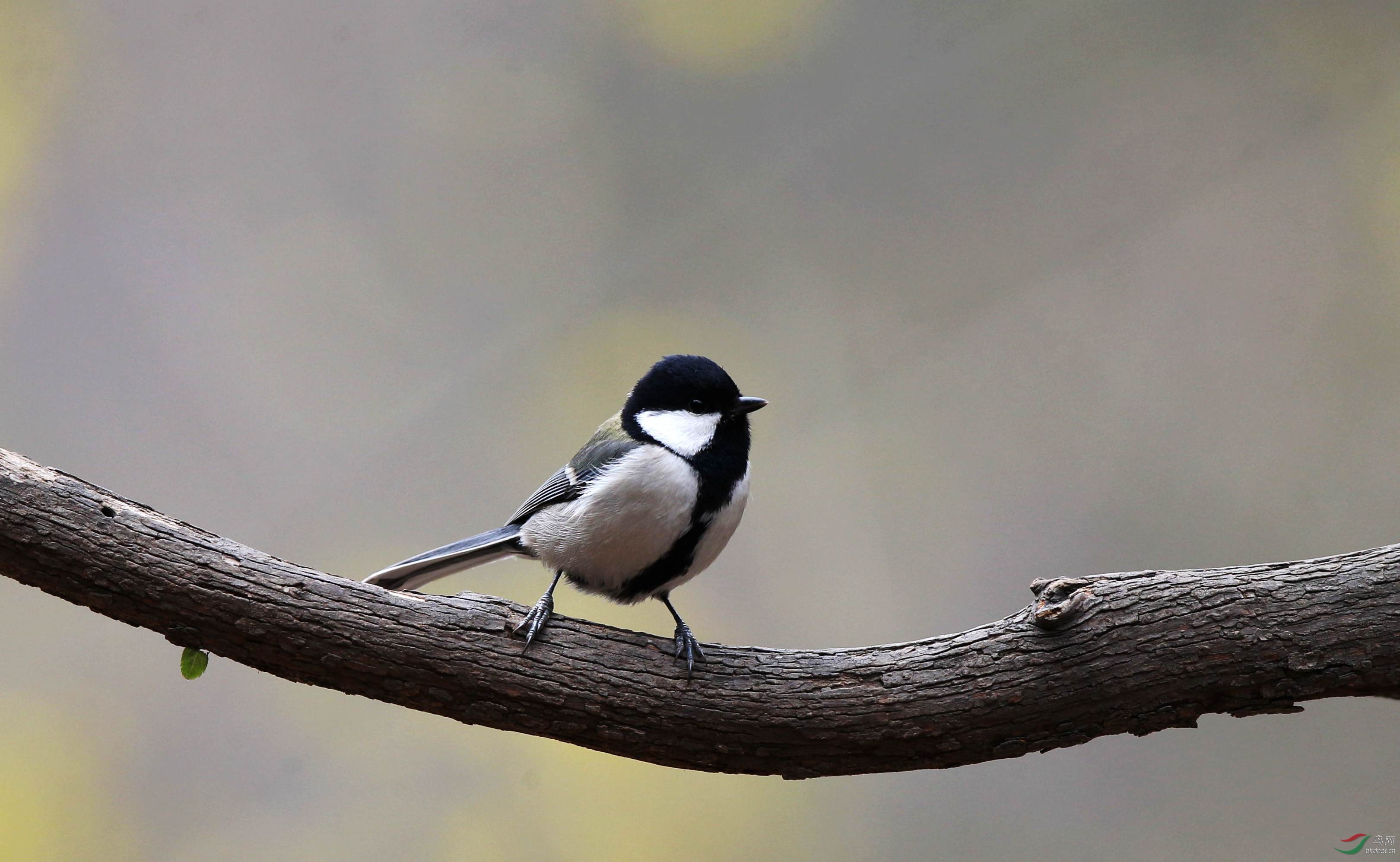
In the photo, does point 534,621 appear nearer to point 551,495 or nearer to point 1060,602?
point 551,495

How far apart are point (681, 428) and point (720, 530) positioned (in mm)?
224

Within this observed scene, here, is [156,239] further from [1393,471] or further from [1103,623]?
[1393,471]

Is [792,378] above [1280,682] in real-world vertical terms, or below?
above

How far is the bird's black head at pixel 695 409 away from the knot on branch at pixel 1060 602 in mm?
638

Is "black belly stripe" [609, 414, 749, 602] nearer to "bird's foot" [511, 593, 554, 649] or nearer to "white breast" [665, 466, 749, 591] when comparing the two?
"white breast" [665, 466, 749, 591]

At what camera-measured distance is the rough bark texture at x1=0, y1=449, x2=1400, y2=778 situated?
1.59 m

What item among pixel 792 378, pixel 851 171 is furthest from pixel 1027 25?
pixel 792 378

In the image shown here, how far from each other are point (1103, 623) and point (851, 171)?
2.31 metres

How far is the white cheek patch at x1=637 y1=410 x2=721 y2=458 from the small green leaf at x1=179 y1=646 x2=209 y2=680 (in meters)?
0.91

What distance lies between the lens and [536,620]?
1.73 meters

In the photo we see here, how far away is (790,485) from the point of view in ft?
11.1

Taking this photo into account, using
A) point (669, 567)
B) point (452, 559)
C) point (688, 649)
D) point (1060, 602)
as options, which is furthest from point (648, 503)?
point (1060, 602)

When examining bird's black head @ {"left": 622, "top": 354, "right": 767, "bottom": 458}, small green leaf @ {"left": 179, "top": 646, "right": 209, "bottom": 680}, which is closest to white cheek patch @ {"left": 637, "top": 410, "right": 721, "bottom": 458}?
bird's black head @ {"left": 622, "top": 354, "right": 767, "bottom": 458}

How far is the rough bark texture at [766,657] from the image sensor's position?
5.21ft
